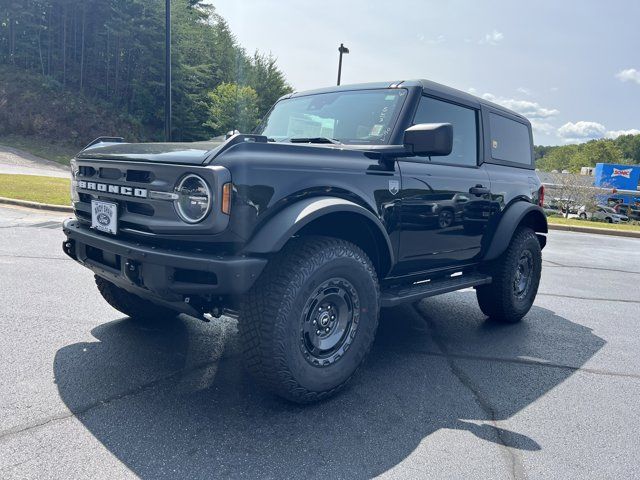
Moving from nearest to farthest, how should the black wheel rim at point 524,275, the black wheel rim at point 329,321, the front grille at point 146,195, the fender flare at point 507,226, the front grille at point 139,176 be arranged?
the front grille at point 146,195
the front grille at point 139,176
the black wheel rim at point 329,321
the fender flare at point 507,226
the black wheel rim at point 524,275

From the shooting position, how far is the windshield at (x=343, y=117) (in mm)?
3475

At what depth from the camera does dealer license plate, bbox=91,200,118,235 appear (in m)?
2.80

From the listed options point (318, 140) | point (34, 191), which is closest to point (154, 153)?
point (318, 140)

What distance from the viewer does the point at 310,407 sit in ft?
9.27

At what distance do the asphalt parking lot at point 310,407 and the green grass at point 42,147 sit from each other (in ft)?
94.5

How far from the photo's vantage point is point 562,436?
2691 millimetres

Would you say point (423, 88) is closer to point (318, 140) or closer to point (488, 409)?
point (318, 140)

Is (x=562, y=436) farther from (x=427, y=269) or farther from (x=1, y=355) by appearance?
(x=1, y=355)

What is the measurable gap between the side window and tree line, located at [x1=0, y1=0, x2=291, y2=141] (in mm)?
34692

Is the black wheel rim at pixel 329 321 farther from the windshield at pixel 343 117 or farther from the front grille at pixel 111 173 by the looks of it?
the front grille at pixel 111 173

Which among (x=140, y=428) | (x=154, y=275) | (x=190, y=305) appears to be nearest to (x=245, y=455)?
(x=140, y=428)

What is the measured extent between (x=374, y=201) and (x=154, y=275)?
1.41 m

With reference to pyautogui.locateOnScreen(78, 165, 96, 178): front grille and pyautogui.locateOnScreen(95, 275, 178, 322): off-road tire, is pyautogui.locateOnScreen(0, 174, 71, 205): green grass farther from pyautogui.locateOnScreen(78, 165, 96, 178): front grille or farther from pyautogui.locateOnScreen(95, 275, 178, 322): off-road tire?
pyautogui.locateOnScreen(78, 165, 96, 178): front grille

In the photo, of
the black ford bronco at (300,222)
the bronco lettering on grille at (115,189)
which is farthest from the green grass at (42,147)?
the black ford bronco at (300,222)
